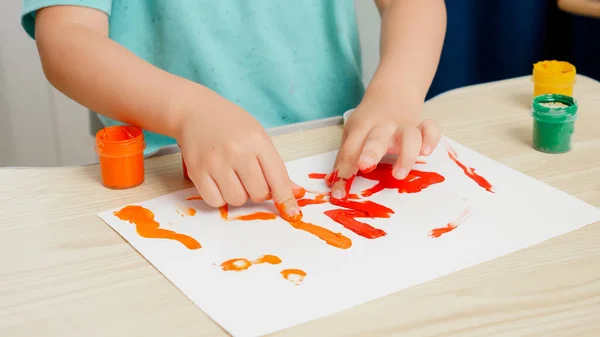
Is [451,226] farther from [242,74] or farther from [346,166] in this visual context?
[242,74]

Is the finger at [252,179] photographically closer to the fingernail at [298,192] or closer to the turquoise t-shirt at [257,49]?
the fingernail at [298,192]

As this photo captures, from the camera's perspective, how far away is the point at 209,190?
24.5 inches

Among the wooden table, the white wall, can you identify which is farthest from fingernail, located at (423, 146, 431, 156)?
the white wall

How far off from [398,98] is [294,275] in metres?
0.32

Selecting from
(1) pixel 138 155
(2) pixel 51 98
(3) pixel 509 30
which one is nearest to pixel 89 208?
(1) pixel 138 155

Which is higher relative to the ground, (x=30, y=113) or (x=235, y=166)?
(x=235, y=166)

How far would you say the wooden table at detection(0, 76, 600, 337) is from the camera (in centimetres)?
47

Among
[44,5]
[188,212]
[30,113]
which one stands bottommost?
[30,113]

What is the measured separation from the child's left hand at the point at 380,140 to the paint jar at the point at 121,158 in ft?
0.62

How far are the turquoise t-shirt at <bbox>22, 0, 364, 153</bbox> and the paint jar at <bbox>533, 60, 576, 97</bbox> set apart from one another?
0.28 meters

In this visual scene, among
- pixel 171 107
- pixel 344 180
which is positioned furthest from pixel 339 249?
pixel 171 107

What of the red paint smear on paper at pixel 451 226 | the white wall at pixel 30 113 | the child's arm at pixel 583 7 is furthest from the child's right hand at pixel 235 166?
the white wall at pixel 30 113

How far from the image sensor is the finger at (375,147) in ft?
2.15

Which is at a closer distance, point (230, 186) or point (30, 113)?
point (230, 186)
